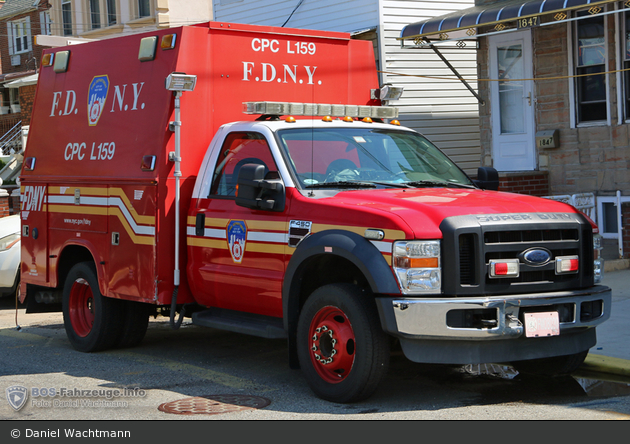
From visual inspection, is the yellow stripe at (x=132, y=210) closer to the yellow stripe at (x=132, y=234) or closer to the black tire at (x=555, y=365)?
the yellow stripe at (x=132, y=234)

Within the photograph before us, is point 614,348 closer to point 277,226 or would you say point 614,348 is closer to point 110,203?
point 277,226

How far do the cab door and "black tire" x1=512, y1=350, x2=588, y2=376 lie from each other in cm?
215

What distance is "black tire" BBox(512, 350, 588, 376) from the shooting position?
21.6ft

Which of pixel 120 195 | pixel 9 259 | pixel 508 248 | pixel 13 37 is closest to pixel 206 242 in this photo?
pixel 120 195

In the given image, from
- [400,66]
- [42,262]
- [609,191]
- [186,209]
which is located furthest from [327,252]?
[400,66]

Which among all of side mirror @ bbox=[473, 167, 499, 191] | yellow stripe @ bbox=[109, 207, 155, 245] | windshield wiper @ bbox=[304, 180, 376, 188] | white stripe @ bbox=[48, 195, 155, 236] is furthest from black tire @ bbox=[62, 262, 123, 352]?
side mirror @ bbox=[473, 167, 499, 191]

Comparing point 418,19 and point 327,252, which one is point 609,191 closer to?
point 418,19

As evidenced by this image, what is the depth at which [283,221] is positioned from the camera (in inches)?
255

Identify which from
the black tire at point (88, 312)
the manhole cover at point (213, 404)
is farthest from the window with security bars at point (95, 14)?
the manhole cover at point (213, 404)

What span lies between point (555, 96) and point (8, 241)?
354 inches

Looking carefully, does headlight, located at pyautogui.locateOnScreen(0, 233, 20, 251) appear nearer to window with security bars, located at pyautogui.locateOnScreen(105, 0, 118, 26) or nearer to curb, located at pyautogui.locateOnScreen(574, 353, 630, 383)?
curb, located at pyautogui.locateOnScreen(574, 353, 630, 383)

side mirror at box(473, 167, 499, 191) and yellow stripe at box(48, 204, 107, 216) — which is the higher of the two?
side mirror at box(473, 167, 499, 191)

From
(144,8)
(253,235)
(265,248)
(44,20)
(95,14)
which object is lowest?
(265,248)

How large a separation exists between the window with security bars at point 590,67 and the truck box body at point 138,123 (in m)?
6.12
